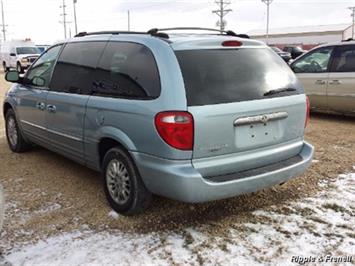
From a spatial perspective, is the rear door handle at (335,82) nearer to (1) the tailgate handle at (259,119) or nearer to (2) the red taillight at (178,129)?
(1) the tailgate handle at (259,119)

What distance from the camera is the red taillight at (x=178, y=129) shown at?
3.45 metres

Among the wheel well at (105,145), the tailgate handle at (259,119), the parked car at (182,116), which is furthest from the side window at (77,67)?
the tailgate handle at (259,119)

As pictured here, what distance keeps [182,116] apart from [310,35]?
269 ft

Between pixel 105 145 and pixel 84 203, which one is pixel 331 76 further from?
pixel 84 203

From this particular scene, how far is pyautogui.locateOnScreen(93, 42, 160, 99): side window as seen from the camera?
3.73m

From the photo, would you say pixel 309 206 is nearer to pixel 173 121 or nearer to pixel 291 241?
pixel 291 241

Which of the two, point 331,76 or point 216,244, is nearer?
point 216,244

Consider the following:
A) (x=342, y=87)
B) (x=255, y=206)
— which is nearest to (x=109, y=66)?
(x=255, y=206)

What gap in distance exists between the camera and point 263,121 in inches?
152

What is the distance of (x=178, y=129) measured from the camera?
3.45 m

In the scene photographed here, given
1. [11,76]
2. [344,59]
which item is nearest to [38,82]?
[11,76]

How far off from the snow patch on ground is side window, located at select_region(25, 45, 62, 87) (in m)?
2.21

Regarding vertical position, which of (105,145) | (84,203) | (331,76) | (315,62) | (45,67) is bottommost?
(84,203)

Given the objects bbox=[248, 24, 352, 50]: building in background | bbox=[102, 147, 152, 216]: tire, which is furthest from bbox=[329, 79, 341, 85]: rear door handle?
bbox=[248, 24, 352, 50]: building in background
